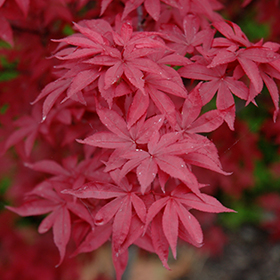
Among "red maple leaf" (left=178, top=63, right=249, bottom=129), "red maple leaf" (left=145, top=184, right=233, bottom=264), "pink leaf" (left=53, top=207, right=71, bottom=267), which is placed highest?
"red maple leaf" (left=178, top=63, right=249, bottom=129)

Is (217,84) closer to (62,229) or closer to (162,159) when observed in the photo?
(162,159)

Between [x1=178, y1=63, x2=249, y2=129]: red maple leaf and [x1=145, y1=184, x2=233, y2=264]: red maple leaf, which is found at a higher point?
[x1=178, y1=63, x2=249, y2=129]: red maple leaf

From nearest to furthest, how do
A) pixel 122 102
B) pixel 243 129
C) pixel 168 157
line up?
pixel 168 157
pixel 122 102
pixel 243 129

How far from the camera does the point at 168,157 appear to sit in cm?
65

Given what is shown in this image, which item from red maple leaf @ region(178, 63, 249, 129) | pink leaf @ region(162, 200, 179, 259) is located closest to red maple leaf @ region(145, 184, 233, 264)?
pink leaf @ region(162, 200, 179, 259)

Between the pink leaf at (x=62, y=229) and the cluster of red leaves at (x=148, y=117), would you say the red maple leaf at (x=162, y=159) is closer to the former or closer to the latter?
the cluster of red leaves at (x=148, y=117)

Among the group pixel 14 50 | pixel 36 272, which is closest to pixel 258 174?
pixel 36 272

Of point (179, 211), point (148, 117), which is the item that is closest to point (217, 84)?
point (148, 117)

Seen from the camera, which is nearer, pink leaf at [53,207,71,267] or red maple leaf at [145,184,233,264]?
red maple leaf at [145,184,233,264]

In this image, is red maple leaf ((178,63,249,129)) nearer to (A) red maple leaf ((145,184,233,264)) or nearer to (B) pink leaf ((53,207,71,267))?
(A) red maple leaf ((145,184,233,264))

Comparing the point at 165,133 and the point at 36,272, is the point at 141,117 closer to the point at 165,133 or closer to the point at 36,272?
the point at 165,133

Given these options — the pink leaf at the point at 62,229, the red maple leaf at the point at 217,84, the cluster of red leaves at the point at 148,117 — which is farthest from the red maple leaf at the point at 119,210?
the red maple leaf at the point at 217,84

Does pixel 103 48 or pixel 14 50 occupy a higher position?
pixel 103 48

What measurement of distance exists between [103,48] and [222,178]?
1.78m
